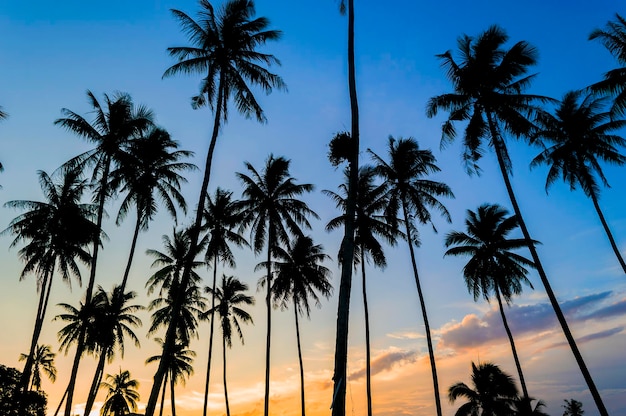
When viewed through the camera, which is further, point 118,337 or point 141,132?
point 118,337

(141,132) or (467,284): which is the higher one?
(141,132)

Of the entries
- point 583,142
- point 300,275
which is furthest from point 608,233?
point 300,275

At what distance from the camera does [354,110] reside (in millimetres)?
10375

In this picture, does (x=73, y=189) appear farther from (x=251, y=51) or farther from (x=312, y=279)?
(x=312, y=279)

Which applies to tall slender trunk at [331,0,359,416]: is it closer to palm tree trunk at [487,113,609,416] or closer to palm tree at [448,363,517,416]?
palm tree trunk at [487,113,609,416]

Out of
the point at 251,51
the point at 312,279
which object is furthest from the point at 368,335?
the point at 251,51

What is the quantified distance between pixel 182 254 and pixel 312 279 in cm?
1146

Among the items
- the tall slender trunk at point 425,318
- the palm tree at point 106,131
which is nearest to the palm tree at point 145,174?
the palm tree at point 106,131

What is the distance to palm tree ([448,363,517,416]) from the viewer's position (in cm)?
2900

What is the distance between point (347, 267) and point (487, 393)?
28.3 metres

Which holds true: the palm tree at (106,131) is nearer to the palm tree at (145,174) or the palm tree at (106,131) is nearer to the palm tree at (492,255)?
the palm tree at (145,174)

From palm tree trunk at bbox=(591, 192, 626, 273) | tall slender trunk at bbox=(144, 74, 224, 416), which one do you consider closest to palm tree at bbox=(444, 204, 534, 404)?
palm tree trunk at bbox=(591, 192, 626, 273)

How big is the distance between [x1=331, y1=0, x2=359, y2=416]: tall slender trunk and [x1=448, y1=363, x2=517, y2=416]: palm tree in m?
27.2

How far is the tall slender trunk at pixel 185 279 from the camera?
45.3ft
